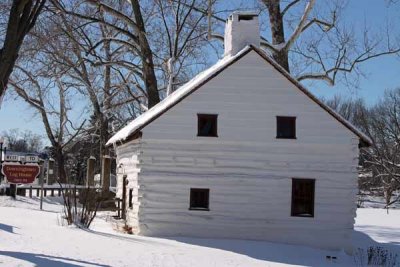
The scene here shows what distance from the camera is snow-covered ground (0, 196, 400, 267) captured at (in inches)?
472

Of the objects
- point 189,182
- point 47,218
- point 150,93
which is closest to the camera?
point 189,182

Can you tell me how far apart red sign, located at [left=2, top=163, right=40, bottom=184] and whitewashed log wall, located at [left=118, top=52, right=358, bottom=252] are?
831 centimetres

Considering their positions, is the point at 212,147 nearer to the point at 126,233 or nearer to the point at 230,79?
the point at 230,79

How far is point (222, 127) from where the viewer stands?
1864 centimetres

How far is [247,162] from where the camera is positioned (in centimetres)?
1856

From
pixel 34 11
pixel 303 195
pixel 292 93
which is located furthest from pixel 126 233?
pixel 34 11

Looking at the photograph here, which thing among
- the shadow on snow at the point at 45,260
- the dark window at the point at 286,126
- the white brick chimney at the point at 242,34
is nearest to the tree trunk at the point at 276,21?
the white brick chimney at the point at 242,34

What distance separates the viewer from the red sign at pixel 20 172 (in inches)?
1000

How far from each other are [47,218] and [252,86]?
8417 mm

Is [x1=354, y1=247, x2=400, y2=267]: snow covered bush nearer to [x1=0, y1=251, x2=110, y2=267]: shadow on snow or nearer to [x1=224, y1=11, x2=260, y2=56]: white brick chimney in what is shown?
[x1=224, y1=11, x2=260, y2=56]: white brick chimney

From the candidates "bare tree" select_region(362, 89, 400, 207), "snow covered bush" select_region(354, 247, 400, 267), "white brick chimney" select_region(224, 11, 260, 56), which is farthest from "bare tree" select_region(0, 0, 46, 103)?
"bare tree" select_region(362, 89, 400, 207)

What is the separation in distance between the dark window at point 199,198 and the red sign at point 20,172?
32.1ft

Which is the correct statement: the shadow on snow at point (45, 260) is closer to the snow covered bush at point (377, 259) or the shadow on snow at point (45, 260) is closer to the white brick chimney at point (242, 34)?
the snow covered bush at point (377, 259)

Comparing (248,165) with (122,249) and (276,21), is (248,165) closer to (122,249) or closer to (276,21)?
(122,249)
